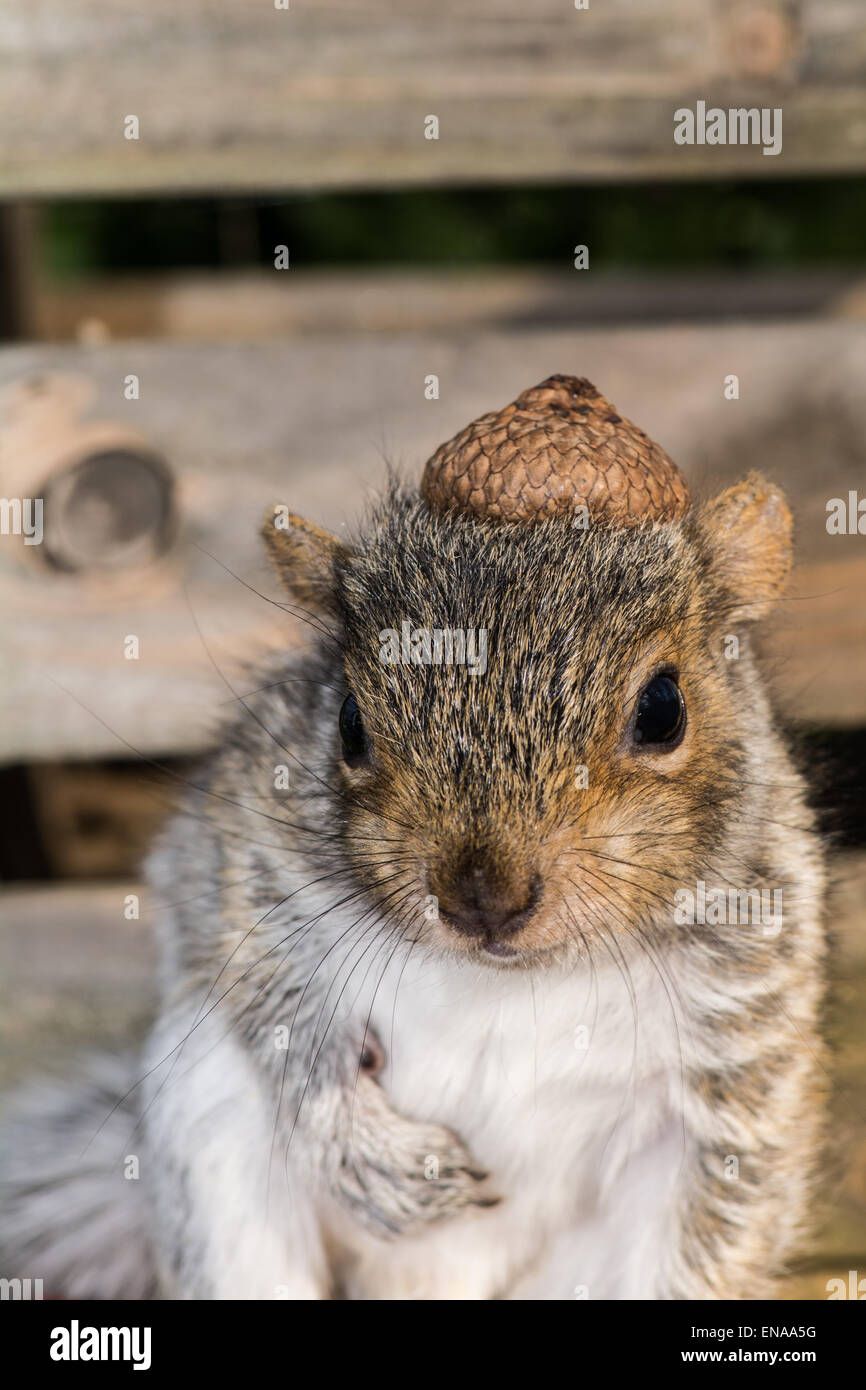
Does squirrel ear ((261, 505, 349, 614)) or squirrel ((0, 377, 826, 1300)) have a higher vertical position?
squirrel ear ((261, 505, 349, 614))

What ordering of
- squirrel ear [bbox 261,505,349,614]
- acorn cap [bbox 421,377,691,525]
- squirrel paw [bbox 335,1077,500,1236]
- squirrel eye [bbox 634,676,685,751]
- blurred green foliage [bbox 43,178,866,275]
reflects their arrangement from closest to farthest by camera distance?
acorn cap [bbox 421,377,691,525] < squirrel eye [bbox 634,676,685,751] < squirrel ear [bbox 261,505,349,614] < squirrel paw [bbox 335,1077,500,1236] < blurred green foliage [bbox 43,178,866,275]

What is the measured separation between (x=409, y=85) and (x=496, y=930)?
1.28 metres

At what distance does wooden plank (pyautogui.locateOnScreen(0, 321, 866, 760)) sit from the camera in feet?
6.77

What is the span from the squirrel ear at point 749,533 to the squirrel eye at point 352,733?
0.32m

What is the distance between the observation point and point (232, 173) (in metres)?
1.97

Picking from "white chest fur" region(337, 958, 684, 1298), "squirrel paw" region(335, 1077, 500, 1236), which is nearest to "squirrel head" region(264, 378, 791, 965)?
"white chest fur" region(337, 958, 684, 1298)

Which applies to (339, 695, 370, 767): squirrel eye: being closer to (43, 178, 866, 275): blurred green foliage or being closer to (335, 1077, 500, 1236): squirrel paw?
(335, 1077, 500, 1236): squirrel paw

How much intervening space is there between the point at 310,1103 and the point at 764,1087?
0.43m

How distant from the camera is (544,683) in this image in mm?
1086

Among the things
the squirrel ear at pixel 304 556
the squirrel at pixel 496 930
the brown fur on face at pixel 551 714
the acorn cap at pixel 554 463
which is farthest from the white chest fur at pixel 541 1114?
the acorn cap at pixel 554 463

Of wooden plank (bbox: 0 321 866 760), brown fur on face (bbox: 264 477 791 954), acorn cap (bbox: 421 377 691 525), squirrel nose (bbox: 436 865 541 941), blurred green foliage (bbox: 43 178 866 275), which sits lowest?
squirrel nose (bbox: 436 865 541 941)

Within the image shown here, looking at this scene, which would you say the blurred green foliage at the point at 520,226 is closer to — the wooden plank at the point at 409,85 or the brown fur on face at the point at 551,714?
the wooden plank at the point at 409,85

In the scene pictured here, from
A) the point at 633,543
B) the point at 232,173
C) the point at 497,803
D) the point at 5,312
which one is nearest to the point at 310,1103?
the point at 497,803

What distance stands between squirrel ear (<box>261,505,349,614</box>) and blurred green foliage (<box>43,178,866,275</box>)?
2.10 meters
